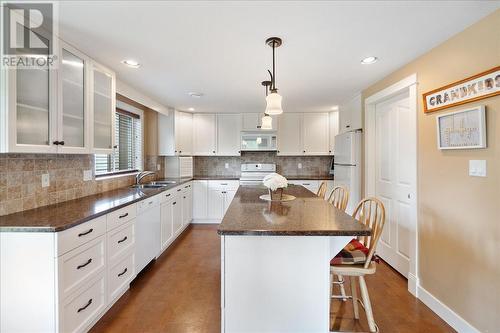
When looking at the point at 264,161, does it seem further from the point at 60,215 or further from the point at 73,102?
the point at 60,215

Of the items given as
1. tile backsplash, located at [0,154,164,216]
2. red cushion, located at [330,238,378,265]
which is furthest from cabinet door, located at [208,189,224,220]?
red cushion, located at [330,238,378,265]

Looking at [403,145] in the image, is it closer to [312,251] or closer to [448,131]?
[448,131]

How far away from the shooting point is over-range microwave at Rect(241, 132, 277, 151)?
4.72 m

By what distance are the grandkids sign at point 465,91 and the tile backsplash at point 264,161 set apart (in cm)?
298

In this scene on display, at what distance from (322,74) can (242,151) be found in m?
2.67

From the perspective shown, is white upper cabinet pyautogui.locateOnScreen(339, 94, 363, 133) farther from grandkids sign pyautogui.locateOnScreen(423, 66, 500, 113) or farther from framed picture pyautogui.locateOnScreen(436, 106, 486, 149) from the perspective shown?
framed picture pyautogui.locateOnScreen(436, 106, 486, 149)

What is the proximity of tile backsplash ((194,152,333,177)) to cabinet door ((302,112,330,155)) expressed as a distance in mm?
346

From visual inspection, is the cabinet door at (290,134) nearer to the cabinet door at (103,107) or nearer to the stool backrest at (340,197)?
the stool backrest at (340,197)

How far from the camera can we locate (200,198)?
4684 mm

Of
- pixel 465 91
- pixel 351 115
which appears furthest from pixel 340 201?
pixel 351 115

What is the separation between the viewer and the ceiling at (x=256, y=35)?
1.54 meters

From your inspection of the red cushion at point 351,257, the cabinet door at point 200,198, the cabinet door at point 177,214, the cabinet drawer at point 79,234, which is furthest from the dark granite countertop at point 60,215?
the cabinet door at point 200,198

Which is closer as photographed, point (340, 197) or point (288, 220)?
point (288, 220)

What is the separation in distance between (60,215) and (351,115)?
3748 mm
